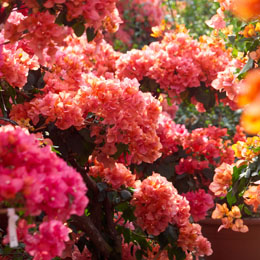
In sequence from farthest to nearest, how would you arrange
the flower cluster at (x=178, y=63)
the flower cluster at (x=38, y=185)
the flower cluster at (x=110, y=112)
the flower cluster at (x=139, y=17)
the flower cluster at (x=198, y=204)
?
the flower cluster at (x=139, y=17)
the flower cluster at (x=178, y=63)
the flower cluster at (x=198, y=204)
the flower cluster at (x=110, y=112)
the flower cluster at (x=38, y=185)

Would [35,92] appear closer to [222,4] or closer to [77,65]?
[77,65]

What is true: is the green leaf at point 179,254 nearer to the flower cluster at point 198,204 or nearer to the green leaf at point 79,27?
the flower cluster at point 198,204

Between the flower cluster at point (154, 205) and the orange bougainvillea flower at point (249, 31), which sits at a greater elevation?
the orange bougainvillea flower at point (249, 31)

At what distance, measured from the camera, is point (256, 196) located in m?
A: 1.80

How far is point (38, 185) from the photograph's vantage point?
3.03 feet

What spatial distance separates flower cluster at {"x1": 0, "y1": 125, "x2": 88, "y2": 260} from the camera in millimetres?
908

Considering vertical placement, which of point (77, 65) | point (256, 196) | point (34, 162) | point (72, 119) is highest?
point (77, 65)

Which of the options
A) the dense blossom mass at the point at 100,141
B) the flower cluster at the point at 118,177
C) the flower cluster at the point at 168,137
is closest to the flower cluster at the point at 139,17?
the dense blossom mass at the point at 100,141

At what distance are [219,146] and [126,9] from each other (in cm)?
271

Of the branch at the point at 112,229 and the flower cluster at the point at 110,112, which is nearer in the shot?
the flower cluster at the point at 110,112

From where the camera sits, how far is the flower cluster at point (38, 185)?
91cm

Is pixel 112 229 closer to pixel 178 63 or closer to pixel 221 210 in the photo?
pixel 221 210

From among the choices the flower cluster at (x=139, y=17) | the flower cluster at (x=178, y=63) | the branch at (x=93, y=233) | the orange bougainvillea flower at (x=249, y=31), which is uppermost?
the flower cluster at (x=139, y=17)

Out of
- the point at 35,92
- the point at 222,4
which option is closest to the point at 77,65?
the point at 35,92
